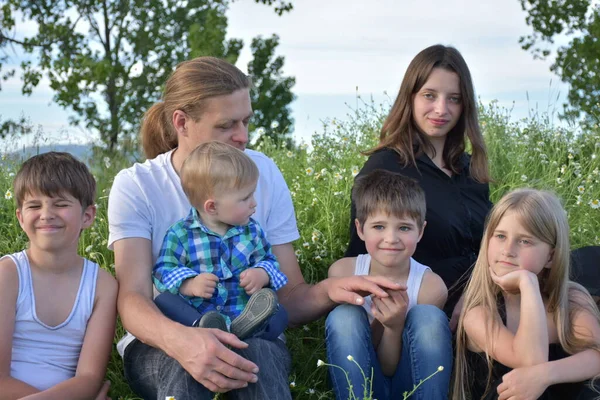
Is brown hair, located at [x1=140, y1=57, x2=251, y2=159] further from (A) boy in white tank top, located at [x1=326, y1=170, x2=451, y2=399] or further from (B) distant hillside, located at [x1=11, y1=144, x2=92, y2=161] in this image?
(B) distant hillside, located at [x1=11, y1=144, x2=92, y2=161]

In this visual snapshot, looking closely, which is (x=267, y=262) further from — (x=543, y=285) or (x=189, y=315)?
(x=543, y=285)

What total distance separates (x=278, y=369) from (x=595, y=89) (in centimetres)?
1176

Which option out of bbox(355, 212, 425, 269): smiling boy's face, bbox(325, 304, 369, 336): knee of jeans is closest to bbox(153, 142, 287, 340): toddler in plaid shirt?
bbox(325, 304, 369, 336): knee of jeans

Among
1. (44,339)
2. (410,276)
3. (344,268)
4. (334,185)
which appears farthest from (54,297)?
(334,185)

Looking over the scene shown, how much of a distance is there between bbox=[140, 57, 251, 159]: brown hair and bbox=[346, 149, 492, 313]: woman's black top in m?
0.96

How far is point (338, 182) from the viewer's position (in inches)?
238

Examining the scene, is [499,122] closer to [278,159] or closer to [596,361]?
[278,159]

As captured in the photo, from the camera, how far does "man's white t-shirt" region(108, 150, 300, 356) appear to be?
365 centimetres

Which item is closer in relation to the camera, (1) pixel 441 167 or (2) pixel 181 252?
(2) pixel 181 252

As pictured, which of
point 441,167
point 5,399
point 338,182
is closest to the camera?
point 5,399

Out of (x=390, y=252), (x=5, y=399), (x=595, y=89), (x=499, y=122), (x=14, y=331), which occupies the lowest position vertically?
(x=5, y=399)

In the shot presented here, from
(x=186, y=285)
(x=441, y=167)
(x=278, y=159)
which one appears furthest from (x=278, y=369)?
(x=278, y=159)

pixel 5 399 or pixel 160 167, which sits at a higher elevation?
pixel 160 167

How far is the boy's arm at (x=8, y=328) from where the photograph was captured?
10.8 ft
